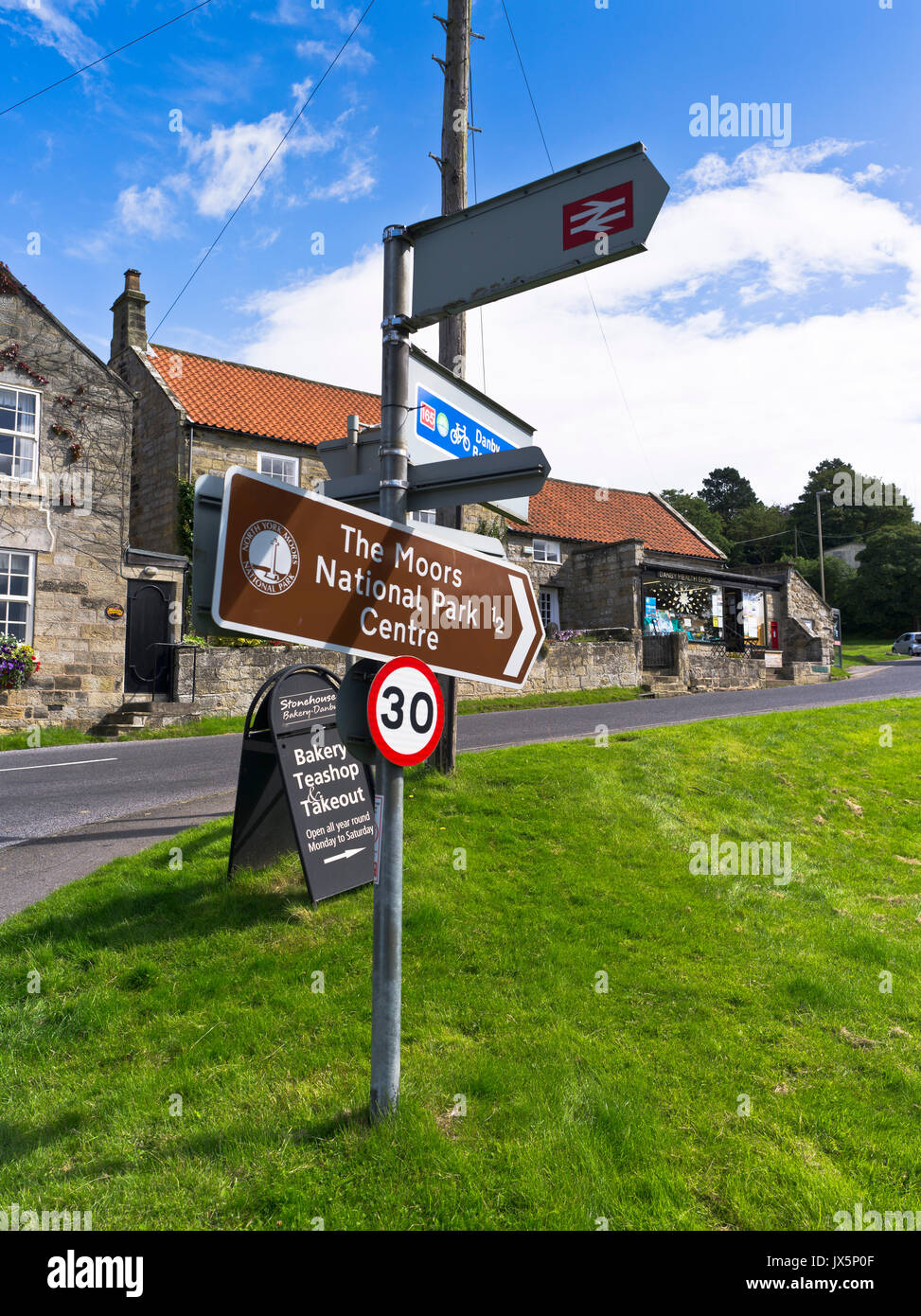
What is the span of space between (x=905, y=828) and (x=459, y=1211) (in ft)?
21.3

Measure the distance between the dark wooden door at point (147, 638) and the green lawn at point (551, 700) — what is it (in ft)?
22.5

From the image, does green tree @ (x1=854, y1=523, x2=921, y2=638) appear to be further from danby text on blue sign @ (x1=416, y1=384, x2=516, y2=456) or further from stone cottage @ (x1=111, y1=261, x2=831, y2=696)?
danby text on blue sign @ (x1=416, y1=384, x2=516, y2=456)

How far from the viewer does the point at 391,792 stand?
2922mm

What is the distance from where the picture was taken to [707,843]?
6418 mm

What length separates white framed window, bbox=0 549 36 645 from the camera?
15758 mm

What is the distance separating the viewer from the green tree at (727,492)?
8162 cm

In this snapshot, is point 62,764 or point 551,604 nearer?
point 62,764

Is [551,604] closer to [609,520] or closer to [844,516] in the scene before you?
[609,520]

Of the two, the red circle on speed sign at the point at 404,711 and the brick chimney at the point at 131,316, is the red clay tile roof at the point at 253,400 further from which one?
the red circle on speed sign at the point at 404,711

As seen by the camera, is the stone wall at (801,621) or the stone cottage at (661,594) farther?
the stone wall at (801,621)

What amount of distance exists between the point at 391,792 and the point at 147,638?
1642 cm

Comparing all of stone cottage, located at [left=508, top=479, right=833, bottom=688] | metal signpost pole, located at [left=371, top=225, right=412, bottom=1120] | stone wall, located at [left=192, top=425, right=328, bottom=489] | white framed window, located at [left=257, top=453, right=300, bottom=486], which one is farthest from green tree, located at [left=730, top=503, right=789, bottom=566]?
metal signpost pole, located at [left=371, top=225, right=412, bottom=1120]

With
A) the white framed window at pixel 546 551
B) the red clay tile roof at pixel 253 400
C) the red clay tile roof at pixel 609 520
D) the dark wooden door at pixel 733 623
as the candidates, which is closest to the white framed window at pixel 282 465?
the red clay tile roof at pixel 253 400

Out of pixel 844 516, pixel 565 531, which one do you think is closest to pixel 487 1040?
pixel 565 531
